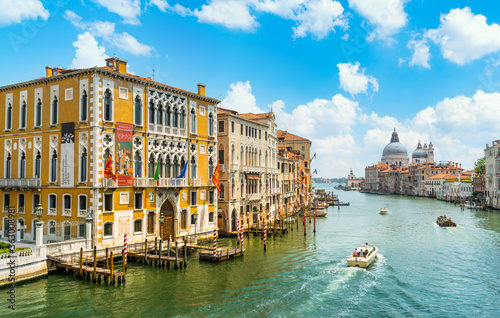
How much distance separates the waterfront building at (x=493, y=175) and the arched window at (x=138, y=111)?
71.9m

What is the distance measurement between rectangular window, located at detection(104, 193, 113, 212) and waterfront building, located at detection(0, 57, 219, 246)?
0.06 metres

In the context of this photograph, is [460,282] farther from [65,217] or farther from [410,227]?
[410,227]

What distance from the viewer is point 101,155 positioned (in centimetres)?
2614

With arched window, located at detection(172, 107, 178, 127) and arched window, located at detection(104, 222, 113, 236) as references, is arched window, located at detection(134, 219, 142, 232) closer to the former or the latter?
arched window, located at detection(104, 222, 113, 236)

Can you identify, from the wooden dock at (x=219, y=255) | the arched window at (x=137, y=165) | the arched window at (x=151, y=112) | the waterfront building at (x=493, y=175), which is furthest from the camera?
the waterfront building at (x=493, y=175)

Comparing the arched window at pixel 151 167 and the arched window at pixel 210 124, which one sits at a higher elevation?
the arched window at pixel 210 124

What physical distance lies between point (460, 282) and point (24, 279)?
23.6 m

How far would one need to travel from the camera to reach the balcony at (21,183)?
28.4 m

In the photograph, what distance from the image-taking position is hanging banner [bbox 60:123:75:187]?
27033mm

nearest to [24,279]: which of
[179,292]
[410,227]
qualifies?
[179,292]

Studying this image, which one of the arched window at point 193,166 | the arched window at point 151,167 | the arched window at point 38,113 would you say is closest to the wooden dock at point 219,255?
the arched window at point 151,167

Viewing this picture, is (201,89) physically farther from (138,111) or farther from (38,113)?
(38,113)

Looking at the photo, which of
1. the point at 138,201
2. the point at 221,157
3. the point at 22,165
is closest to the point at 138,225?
the point at 138,201

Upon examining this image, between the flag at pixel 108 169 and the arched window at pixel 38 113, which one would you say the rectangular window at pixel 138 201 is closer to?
the flag at pixel 108 169
